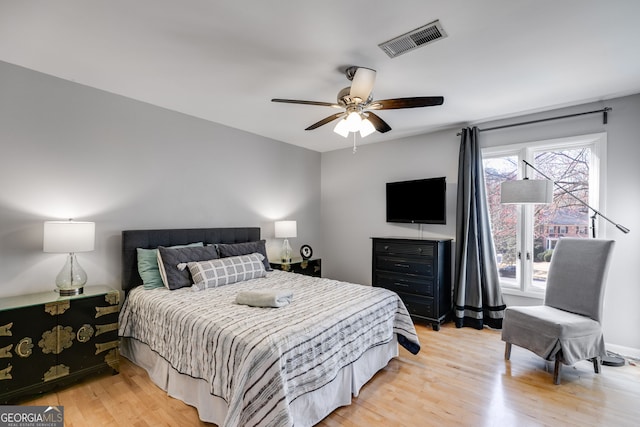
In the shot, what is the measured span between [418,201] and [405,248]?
791 mm

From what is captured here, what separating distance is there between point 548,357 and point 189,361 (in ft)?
9.38

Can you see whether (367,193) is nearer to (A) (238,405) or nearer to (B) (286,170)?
(B) (286,170)

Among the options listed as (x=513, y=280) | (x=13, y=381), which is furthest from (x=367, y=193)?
(x=13, y=381)

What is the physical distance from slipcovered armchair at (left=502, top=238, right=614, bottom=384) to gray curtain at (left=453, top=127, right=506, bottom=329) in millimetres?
725

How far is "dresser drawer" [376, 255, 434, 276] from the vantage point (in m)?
3.82

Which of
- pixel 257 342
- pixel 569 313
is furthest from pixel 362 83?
pixel 569 313

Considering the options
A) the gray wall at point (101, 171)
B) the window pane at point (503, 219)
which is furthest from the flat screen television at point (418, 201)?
the gray wall at point (101, 171)

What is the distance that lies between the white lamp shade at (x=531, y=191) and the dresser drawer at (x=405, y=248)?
1096 millimetres

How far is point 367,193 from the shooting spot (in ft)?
16.7

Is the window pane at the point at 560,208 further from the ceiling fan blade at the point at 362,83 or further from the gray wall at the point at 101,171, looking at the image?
the gray wall at the point at 101,171

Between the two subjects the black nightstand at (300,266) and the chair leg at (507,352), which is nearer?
the chair leg at (507,352)

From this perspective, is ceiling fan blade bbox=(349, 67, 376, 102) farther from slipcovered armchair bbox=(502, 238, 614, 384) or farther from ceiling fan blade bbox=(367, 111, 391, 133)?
slipcovered armchair bbox=(502, 238, 614, 384)

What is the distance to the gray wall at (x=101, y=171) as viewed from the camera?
252 centimetres

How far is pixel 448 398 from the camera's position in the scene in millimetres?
2289
